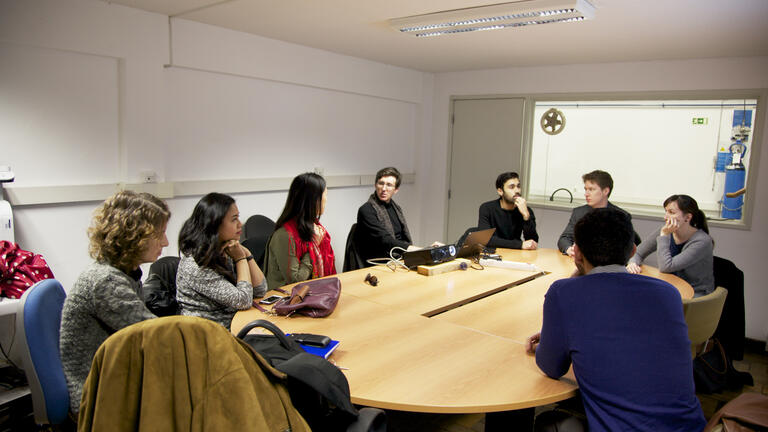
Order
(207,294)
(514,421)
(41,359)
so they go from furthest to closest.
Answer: (207,294) < (514,421) < (41,359)

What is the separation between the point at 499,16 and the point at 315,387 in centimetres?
272

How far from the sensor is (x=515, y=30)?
3.70 m

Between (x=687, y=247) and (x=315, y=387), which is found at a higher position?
(x=687, y=247)

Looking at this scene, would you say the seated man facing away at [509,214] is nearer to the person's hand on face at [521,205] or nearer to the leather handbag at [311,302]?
the person's hand on face at [521,205]

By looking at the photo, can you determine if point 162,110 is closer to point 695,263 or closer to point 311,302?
point 311,302

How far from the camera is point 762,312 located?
4.35 metres

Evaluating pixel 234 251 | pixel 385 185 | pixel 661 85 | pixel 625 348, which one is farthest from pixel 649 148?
pixel 234 251

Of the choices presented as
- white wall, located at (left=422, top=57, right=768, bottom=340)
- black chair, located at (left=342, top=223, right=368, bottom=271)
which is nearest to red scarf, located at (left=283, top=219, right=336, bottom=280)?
black chair, located at (left=342, top=223, right=368, bottom=271)

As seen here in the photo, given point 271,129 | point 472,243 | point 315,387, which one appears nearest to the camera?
point 315,387

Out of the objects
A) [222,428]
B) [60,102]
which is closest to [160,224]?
[222,428]

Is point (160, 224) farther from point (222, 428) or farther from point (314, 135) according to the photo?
point (314, 135)

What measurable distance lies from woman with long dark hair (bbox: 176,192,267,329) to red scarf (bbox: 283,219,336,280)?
0.62m

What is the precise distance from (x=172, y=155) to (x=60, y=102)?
83 cm

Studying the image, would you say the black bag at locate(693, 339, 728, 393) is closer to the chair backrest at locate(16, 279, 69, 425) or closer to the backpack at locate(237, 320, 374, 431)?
the backpack at locate(237, 320, 374, 431)
